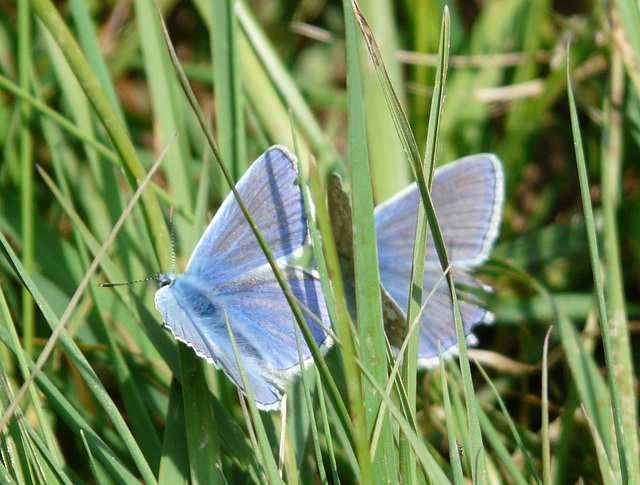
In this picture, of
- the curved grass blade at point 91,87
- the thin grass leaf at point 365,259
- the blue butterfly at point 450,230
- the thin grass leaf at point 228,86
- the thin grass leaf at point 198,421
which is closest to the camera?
the thin grass leaf at point 365,259

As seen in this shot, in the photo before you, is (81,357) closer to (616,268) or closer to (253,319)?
(253,319)

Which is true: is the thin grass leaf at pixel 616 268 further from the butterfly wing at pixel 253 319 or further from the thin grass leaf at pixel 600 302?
the butterfly wing at pixel 253 319

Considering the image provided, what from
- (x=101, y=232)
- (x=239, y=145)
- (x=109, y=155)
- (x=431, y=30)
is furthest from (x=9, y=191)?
(x=431, y=30)

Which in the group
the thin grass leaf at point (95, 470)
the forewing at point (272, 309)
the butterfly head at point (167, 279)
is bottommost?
the thin grass leaf at point (95, 470)

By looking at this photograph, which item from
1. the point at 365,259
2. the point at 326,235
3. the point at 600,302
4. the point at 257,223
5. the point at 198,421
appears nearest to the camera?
the point at 326,235

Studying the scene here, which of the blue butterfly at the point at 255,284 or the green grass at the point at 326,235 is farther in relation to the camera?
the blue butterfly at the point at 255,284

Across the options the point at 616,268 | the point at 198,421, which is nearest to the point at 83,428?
the point at 198,421

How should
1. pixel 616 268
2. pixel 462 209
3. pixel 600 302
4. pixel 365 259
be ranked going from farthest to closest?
pixel 462 209
pixel 616 268
pixel 600 302
pixel 365 259

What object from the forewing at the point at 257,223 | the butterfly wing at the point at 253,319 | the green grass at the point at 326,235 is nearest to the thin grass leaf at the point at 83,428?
the green grass at the point at 326,235
